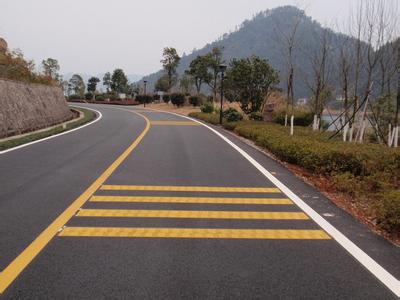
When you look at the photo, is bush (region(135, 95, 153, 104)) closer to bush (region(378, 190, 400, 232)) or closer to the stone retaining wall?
the stone retaining wall

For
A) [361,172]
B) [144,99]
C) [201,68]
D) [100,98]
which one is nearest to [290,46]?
[361,172]

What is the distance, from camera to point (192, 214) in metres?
5.03

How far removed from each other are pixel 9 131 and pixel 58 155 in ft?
21.5

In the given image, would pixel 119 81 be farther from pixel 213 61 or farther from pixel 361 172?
pixel 361 172

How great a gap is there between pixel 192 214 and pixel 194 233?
703mm

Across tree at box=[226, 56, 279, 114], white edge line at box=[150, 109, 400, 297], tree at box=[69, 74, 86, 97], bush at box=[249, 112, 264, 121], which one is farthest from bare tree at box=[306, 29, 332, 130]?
tree at box=[69, 74, 86, 97]

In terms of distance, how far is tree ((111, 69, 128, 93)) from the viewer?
3361 inches

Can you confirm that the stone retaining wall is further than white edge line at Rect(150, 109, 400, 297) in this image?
Yes

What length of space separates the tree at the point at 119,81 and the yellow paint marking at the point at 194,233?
84.6m

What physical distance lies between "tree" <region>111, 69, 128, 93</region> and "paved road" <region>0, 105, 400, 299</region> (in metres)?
81.0

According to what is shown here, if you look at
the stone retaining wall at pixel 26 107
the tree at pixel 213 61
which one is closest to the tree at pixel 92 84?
the tree at pixel 213 61

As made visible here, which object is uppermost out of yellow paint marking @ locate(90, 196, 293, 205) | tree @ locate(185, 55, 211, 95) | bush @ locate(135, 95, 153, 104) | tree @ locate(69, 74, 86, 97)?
tree @ locate(185, 55, 211, 95)

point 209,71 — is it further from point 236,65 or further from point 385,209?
point 385,209

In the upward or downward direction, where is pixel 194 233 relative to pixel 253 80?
downward
